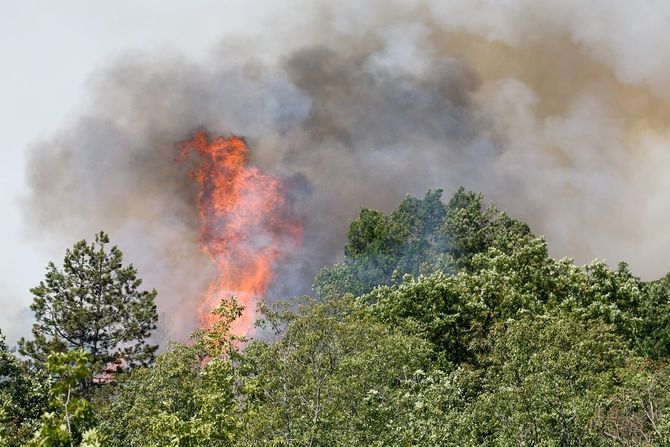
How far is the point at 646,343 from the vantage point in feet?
159

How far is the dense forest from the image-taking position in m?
25.2

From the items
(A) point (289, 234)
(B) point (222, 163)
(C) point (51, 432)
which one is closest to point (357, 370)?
(C) point (51, 432)

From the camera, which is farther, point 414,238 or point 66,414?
point 414,238

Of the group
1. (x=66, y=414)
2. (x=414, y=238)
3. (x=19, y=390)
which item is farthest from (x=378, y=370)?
(x=414, y=238)

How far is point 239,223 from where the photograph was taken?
9656 centimetres

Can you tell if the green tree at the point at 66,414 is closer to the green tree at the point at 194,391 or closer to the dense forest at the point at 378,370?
the dense forest at the point at 378,370

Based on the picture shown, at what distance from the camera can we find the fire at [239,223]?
9044 cm

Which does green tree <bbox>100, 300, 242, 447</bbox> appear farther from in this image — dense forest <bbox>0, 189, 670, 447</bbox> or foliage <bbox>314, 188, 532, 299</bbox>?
foliage <bbox>314, 188, 532, 299</bbox>

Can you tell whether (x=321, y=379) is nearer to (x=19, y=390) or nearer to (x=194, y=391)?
(x=194, y=391)

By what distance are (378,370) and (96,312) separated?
1352 inches

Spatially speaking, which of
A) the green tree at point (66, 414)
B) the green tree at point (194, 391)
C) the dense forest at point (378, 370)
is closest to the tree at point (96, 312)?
the dense forest at point (378, 370)

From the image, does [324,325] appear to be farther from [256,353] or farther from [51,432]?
[51,432]

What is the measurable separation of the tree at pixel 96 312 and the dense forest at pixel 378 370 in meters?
0.14

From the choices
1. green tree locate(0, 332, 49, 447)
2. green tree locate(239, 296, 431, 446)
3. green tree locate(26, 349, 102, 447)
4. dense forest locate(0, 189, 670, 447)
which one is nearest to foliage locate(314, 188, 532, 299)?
dense forest locate(0, 189, 670, 447)
